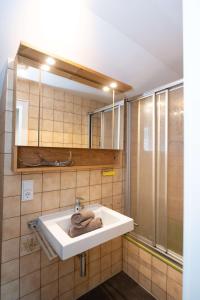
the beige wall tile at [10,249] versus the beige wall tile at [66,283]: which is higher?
the beige wall tile at [10,249]

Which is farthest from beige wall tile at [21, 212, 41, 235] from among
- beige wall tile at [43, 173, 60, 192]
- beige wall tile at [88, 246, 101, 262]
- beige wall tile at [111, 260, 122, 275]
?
beige wall tile at [111, 260, 122, 275]

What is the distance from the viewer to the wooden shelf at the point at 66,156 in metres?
1.15

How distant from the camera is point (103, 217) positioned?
58.7 inches

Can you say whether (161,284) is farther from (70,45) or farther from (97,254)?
(70,45)

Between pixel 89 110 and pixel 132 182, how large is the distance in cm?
96

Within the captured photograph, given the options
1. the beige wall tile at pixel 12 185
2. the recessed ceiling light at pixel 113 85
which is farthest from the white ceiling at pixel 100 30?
the beige wall tile at pixel 12 185

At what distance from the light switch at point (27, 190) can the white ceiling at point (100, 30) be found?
3.10ft

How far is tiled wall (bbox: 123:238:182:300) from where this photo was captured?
1.35m

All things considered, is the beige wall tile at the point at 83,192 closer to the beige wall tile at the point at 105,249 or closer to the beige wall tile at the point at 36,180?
the beige wall tile at the point at 36,180

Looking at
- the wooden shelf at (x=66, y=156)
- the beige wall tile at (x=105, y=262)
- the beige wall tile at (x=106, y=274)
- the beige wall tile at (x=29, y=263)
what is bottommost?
the beige wall tile at (x=106, y=274)

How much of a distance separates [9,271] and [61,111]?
4.12 ft

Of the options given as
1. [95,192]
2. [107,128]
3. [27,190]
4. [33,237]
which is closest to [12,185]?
[27,190]

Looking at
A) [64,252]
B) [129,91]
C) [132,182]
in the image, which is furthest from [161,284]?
[129,91]

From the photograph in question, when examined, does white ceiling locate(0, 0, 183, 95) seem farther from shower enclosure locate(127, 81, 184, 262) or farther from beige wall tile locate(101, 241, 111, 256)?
beige wall tile locate(101, 241, 111, 256)
